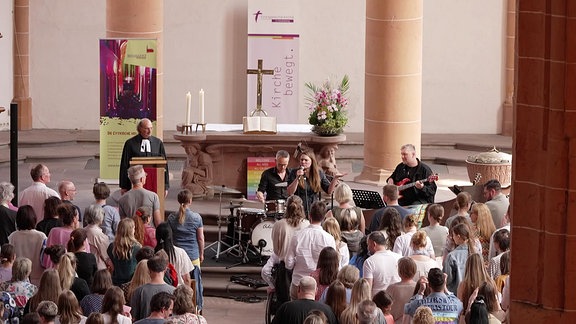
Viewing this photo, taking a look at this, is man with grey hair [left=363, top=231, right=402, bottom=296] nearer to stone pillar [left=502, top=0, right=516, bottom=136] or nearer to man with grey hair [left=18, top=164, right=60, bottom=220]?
man with grey hair [left=18, top=164, right=60, bottom=220]

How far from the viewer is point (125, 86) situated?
659 inches

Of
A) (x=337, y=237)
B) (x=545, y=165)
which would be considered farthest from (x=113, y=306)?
(x=545, y=165)

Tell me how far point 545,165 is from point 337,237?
5.00 meters

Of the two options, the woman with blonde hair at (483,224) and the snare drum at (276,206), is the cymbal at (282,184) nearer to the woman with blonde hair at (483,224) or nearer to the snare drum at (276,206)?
the snare drum at (276,206)

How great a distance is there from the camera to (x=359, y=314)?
9.53 metres

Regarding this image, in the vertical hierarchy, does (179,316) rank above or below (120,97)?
below

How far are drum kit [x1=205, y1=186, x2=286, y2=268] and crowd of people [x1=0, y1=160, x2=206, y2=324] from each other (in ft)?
4.36

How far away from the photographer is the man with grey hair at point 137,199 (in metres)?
13.6

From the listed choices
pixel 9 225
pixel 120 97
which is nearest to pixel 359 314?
pixel 9 225

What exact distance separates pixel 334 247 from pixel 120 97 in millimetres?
5594

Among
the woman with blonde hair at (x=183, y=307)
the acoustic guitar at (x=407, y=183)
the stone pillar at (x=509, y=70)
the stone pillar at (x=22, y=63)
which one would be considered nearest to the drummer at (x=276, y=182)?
the acoustic guitar at (x=407, y=183)

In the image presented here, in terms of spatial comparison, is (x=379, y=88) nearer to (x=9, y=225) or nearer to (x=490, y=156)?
(x=490, y=156)

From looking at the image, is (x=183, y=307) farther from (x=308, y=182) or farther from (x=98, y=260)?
(x=308, y=182)

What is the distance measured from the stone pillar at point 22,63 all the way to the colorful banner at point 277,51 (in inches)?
157
